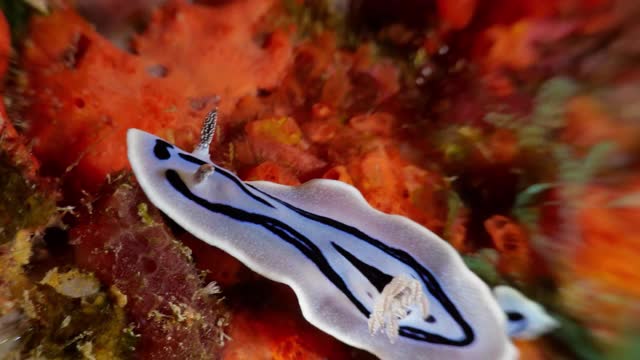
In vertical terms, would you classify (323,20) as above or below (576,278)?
above

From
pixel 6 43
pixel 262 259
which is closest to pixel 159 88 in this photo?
pixel 6 43

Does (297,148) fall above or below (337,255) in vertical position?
above

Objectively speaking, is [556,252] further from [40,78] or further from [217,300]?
[40,78]

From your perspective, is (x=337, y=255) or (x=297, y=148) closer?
(x=337, y=255)
